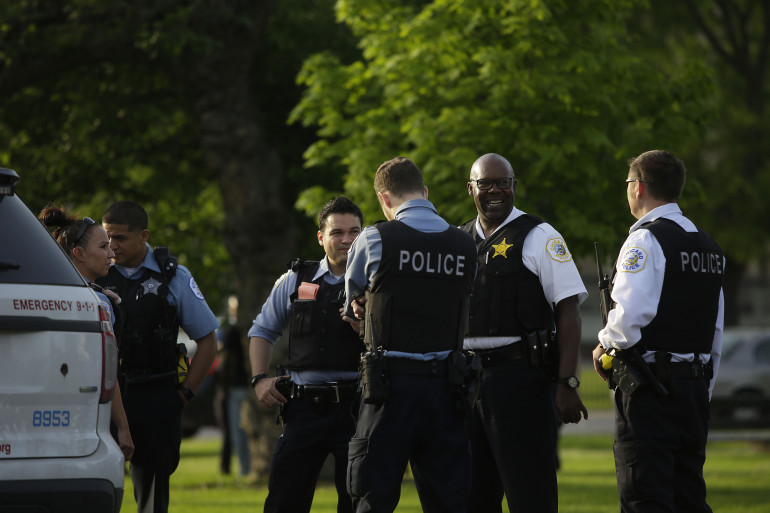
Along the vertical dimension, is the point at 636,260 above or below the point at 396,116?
below

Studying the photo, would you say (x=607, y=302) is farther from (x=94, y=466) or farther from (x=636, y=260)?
(x=94, y=466)

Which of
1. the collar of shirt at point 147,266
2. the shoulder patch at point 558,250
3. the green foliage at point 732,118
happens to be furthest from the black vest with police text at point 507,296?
the green foliage at point 732,118

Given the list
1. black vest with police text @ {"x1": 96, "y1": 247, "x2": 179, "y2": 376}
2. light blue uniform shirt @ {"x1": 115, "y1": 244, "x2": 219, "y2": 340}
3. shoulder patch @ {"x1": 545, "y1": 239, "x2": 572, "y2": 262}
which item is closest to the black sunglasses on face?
shoulder patch @ {"x1": 545, "y1": 239, "x2": 572, "y2": 262}

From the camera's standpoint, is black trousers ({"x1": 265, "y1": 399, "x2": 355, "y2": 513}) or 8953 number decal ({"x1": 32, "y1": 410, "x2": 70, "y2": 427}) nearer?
8953 number decal ({"x1": 32, "y1": 410, "x2": 70, "y2": 427})

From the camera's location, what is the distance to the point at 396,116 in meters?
11.2

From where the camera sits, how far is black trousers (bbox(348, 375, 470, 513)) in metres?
4.99

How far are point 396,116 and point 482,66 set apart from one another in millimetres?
1190

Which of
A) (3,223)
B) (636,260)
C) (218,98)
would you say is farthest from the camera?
(218,98)

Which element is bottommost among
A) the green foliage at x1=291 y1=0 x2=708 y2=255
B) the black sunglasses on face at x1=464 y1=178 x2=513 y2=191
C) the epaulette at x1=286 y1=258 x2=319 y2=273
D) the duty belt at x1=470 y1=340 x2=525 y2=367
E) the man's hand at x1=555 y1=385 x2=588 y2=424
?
the man's hand at x1=555 y1=385 x2=588 y2=424

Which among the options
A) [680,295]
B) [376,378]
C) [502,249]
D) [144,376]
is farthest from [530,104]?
[376,378]

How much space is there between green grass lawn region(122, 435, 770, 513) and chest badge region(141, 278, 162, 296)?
13.6 feet

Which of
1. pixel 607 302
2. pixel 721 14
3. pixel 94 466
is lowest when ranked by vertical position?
pixel 94 466

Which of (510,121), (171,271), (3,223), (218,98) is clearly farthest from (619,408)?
(218,98)

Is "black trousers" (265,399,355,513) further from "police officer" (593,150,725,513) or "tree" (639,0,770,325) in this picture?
"tree" (639,0,770,325)
